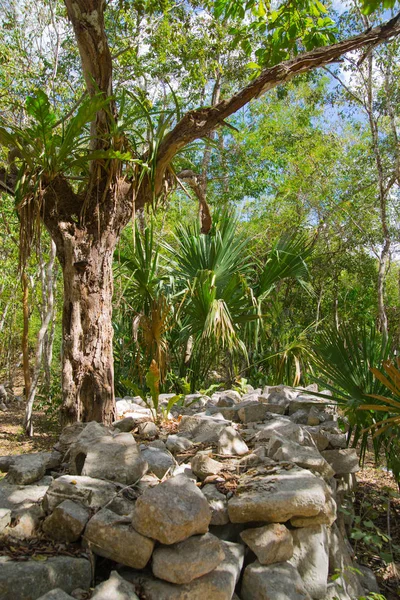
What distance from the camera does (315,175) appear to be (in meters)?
13.0

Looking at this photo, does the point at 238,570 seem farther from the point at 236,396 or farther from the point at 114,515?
the point at 236,396

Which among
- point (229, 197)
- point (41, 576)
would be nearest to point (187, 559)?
point (41, 576)

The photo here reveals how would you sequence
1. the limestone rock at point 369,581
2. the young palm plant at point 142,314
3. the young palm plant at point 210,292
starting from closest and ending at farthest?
the limestone rock at point 369,581 < the young palm plant at point 142,314 < the young palm plant at point 210,292

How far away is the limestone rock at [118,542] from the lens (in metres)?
2.02

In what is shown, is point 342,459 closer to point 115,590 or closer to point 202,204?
point 115,590

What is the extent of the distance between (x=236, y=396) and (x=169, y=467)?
237cm

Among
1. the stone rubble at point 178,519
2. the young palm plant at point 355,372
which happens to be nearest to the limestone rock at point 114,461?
the stone rubble at point 178,519

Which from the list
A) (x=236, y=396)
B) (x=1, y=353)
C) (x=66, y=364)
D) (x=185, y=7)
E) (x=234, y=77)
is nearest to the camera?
(x=66, y=364)

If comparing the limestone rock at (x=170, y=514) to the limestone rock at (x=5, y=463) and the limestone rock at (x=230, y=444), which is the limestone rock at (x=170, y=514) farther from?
the limestone rock at (x=5, y=463)

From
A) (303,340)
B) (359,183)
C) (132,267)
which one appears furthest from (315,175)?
(132,267)

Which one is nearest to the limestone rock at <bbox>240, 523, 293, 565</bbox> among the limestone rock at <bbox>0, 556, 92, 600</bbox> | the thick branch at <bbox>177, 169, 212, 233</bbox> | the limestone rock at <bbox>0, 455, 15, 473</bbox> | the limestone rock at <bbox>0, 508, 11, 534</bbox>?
the limestone rock at <bbox>0, 556, 92, 600</bbox>

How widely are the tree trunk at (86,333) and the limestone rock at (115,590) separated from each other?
1.88 meters

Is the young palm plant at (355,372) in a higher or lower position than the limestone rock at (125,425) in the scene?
higher

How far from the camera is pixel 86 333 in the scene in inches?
147
